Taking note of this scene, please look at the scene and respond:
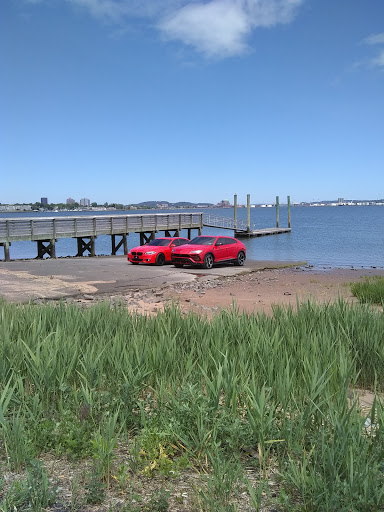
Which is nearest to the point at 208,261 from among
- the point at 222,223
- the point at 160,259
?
the point at 160,259

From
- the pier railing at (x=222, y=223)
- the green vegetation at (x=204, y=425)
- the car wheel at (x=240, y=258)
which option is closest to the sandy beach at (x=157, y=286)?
the car wheel at (x=240, y=258)

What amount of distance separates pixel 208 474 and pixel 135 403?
104 centimetres

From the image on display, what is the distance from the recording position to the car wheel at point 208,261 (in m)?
23.3

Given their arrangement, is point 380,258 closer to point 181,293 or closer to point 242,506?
point 181,293

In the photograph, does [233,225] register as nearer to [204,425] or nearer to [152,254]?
[152,254]

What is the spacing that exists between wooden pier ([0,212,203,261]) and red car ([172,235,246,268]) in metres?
9.74

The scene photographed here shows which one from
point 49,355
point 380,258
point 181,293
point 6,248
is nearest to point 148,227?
point 6,248

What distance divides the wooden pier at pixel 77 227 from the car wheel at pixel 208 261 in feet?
35.5

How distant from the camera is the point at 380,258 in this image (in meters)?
37.1

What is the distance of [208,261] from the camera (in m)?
23.5

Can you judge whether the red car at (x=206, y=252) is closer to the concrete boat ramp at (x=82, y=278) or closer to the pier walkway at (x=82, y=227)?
the concrete boat ramp at (x=82, y=278)

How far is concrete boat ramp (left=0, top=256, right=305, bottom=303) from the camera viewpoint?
15.1 metres

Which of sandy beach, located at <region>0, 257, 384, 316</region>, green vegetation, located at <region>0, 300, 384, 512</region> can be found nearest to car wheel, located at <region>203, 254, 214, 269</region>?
sandy beach, located at <region>0, 257, 384, 316</region>

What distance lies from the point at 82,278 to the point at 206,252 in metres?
6.62
